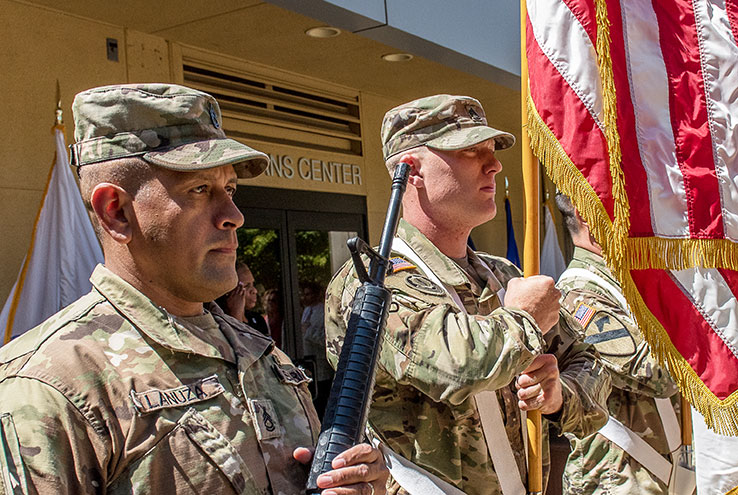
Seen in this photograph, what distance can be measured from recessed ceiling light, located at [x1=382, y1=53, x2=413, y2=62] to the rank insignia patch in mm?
3677

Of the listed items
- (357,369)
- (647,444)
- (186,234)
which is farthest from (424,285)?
(647,444)

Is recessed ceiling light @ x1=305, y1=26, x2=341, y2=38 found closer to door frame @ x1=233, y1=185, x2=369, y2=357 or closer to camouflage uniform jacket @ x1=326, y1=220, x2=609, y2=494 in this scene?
door frame @ x1=233, y1=185, x2=369, y2=357

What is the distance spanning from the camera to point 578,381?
102 inches

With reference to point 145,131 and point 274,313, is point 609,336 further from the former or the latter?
point 274,313

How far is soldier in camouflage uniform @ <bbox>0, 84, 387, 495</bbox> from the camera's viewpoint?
1.41m

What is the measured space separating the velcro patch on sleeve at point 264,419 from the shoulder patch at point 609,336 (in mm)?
1926

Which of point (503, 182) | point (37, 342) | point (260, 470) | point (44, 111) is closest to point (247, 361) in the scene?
point (260, 470)

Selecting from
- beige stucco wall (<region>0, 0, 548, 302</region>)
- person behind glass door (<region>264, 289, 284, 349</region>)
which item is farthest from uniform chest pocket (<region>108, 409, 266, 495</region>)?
person behind glass door (<region>264, 289, 284, 349</region>)

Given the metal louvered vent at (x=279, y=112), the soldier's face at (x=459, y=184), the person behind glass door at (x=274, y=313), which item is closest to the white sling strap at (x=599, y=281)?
the soldier's face at (x=459, y=184)

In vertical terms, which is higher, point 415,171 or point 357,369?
point 415,171

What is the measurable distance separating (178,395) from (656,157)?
1.84m

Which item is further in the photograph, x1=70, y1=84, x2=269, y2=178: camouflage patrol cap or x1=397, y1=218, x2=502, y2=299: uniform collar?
x1=397, y1=218, x2=502, y2=299: uniform collar

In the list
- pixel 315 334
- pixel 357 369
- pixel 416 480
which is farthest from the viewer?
pixel 315 334

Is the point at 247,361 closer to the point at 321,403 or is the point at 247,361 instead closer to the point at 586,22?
the point at 586,22
